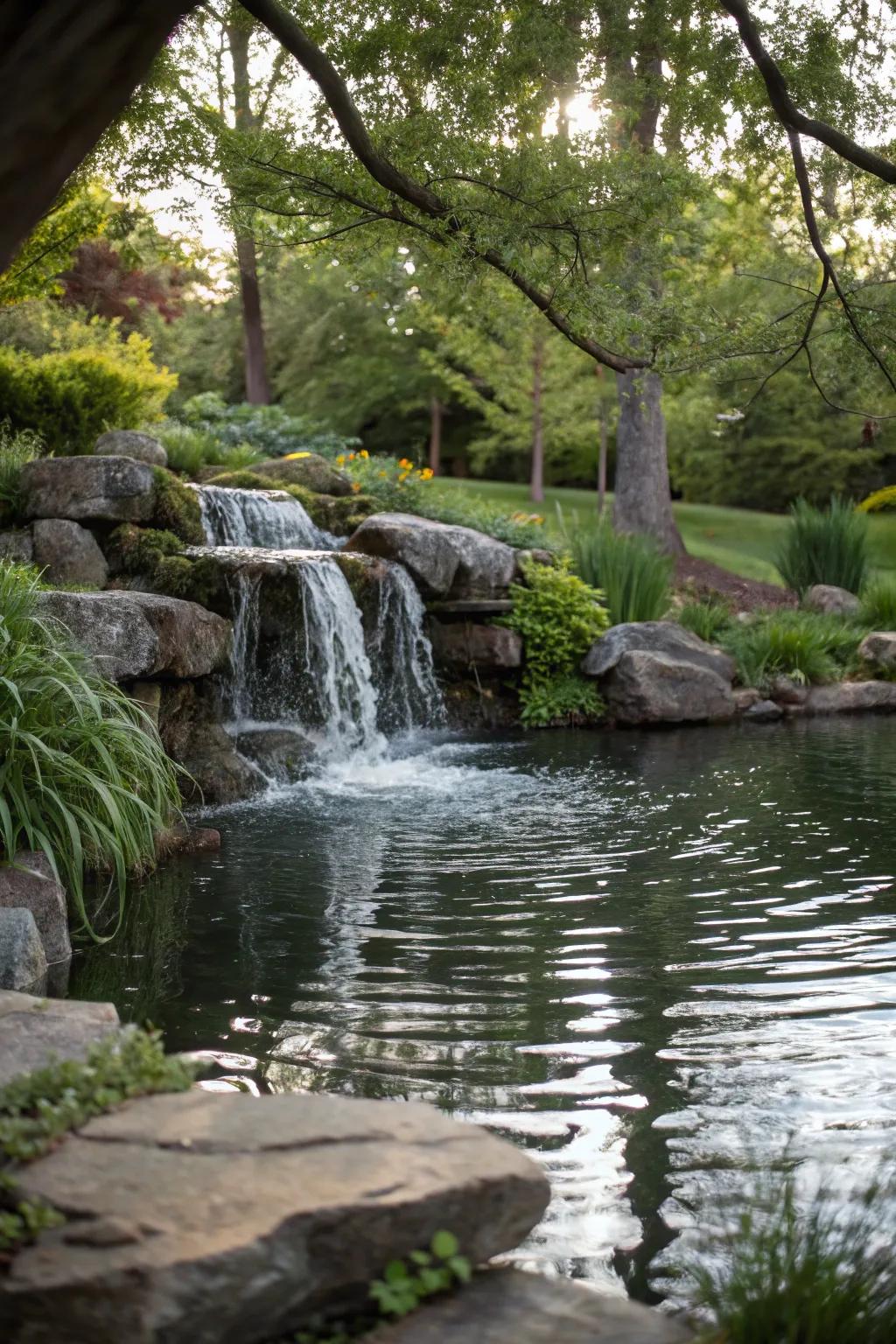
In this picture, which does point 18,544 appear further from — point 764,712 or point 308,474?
point 764,712

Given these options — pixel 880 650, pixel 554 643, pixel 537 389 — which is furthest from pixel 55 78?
pixel 537 389

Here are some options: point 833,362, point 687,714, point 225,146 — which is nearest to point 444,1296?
point 225,146

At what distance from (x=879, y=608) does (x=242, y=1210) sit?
44.9ft

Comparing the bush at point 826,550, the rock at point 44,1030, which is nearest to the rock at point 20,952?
the rock at point 44,1030

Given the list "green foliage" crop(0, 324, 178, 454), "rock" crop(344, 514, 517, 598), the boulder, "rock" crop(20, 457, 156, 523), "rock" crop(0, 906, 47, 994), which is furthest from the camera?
"green foliage" crop(0, 324, 178, 454)

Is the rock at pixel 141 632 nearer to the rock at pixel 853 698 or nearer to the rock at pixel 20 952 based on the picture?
the rock at pixel 20 952

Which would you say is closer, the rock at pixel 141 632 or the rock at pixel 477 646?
the rock at pixel 141 632

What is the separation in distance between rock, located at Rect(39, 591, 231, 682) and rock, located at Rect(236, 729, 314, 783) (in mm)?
925

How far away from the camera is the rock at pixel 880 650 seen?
13164mm

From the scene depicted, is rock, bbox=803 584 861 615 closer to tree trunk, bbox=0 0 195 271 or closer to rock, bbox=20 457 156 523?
rock, bbox=20 457 156 523

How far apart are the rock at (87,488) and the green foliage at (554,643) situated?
3882 mm

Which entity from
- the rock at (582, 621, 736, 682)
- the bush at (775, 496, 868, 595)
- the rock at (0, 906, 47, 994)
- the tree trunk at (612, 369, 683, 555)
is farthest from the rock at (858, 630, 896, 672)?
the rock at (0, 906, 47, 994)

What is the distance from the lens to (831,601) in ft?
50.0

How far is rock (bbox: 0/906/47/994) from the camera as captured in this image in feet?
13.8
